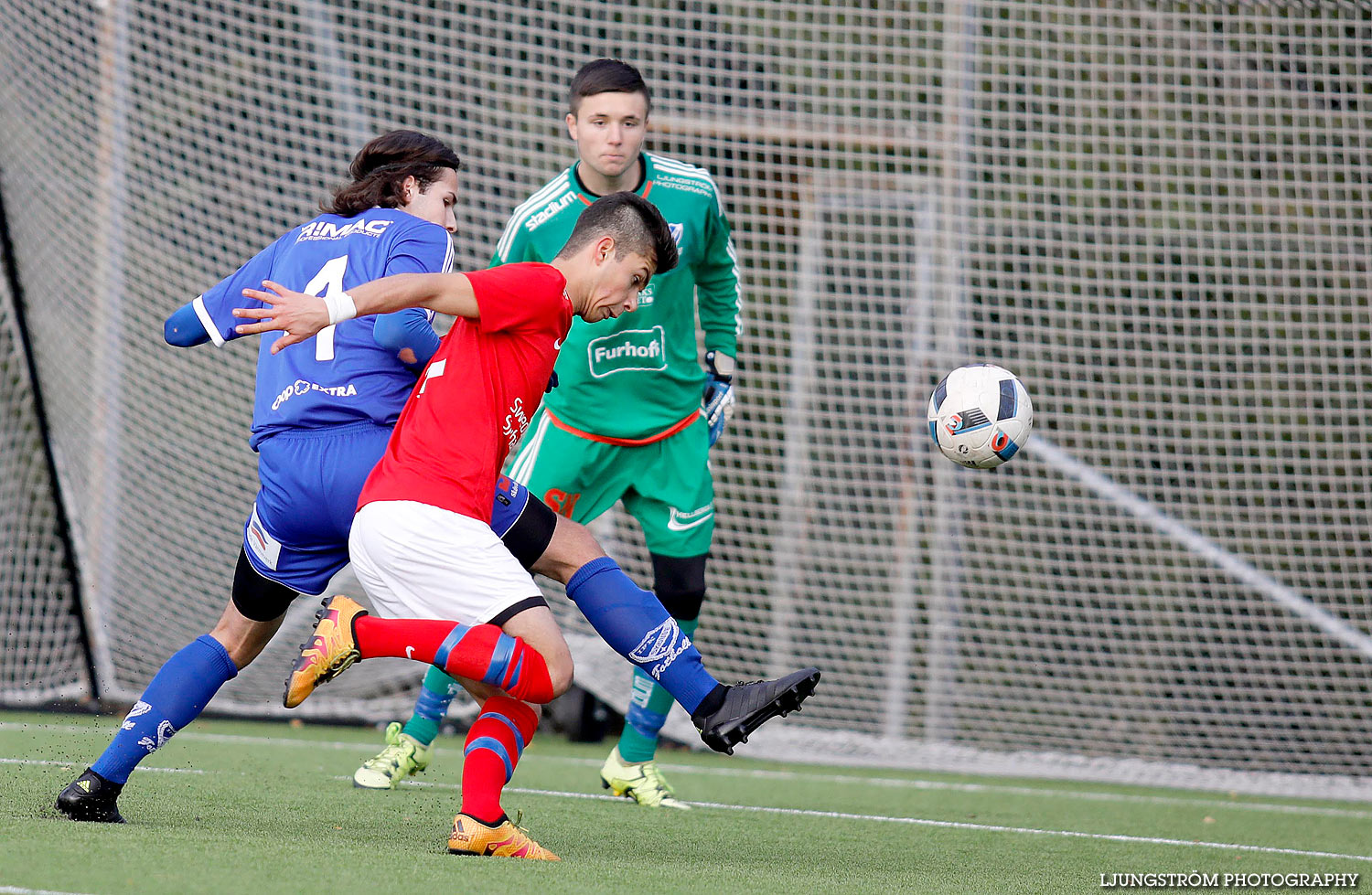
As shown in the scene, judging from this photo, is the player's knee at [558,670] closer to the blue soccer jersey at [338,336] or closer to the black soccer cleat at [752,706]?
the black soccer cleat at [752,706]

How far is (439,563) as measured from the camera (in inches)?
120

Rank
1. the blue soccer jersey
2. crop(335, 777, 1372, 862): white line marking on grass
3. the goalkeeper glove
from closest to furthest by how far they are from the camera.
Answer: the blue soccer jersey, crop(335, 777, 1372, 862): white line marking on grass, the goalkeeper glove

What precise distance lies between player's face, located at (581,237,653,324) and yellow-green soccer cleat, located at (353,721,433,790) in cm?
195

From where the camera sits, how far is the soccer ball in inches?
167

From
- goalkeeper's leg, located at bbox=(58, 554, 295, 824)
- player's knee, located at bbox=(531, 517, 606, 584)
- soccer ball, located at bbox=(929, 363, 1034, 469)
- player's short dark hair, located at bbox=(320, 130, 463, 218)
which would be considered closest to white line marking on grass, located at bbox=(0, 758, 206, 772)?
goalkeeper's leg, located at bbox=(58, 554, 295, 824)

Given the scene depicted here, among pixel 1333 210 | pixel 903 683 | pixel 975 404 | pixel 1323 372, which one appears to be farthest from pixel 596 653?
pixel 1333 210

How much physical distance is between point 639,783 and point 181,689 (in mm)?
1801

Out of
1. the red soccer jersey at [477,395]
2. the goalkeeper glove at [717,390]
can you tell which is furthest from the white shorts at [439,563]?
the goalkeeper glove at [717,390]

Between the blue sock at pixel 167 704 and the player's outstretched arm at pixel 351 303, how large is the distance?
0.95m

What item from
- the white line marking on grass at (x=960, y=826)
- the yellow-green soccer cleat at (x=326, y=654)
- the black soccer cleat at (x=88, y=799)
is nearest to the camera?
the yellow-green soccer cleat at (x=326, y=654)

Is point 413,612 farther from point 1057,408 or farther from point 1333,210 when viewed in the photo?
point 1333,210

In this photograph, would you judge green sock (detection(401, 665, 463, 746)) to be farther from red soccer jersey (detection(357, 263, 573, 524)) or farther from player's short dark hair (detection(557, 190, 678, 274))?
player's short dark hair (detection(557, 190, 678, 274))

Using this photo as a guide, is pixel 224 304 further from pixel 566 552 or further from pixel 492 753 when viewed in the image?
pixel 492 753

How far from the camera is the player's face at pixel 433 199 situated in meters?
3.68
